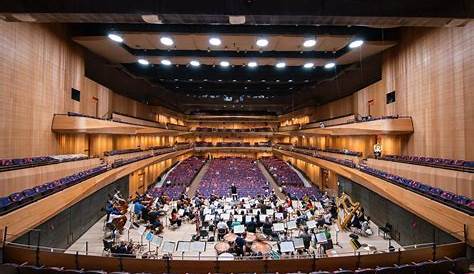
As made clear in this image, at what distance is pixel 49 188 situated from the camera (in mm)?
8852

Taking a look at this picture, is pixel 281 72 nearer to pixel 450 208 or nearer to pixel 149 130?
pixel 149 130

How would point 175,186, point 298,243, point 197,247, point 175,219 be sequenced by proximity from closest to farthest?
point 197,247, point 298,243, point 175,219, point 175,186

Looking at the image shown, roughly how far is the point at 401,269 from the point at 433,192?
350cm

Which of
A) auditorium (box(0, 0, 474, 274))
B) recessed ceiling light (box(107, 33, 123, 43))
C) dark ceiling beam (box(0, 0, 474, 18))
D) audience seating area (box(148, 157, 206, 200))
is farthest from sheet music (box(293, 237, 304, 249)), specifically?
recessed ceiling light (box(107, 33, 123, 43))

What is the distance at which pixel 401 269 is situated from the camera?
604 centimetres

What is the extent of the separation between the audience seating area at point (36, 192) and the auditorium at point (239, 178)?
2.3 inches

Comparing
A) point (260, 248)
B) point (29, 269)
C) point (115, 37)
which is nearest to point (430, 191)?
point (260, 248)

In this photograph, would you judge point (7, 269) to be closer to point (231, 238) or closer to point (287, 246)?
point (231, 238)

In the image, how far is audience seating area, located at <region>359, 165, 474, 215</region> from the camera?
686 centimetres

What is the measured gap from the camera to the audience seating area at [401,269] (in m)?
5.87

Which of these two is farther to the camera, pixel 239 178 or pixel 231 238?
A: pixel 239 178

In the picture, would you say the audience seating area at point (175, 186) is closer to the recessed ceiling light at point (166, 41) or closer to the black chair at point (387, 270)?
the recessed ceiling light at point (166, 41)

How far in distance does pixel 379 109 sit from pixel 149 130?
16.5m

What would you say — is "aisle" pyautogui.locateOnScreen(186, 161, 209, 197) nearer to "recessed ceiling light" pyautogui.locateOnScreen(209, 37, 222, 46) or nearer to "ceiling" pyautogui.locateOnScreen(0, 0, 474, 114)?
"ceiling" pyautogui.locateOnScreen(0, 0, 474, 114)
